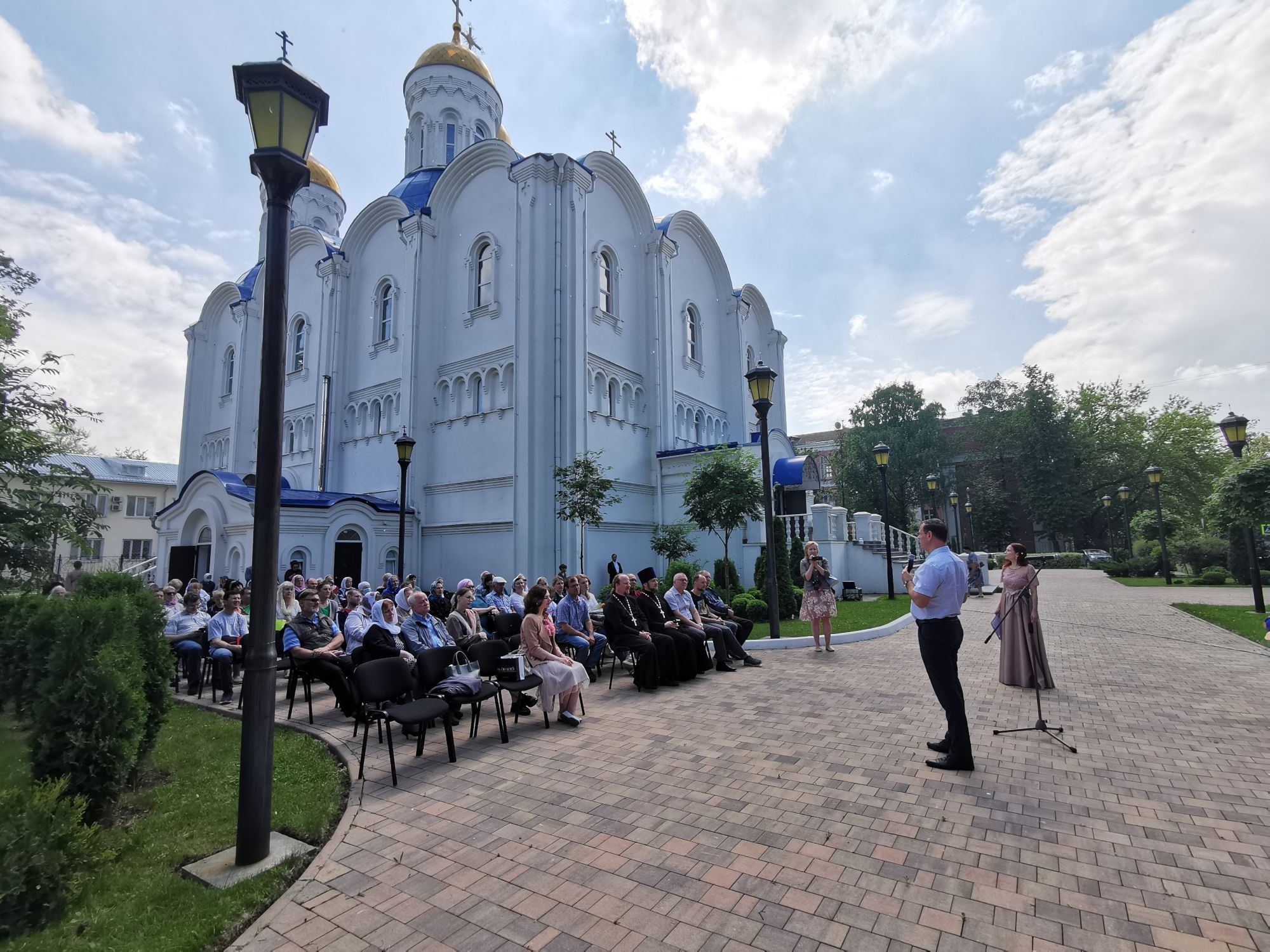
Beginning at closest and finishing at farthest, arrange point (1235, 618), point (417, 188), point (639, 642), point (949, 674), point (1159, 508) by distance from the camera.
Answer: point (949, 674) < point (639, 642) < point (1235, 618) < point (1159, 508) < point (417, 188)

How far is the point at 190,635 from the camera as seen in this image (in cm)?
908

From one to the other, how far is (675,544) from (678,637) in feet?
35.8

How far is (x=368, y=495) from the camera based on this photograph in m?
22.8

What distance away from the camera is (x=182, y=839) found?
3.86 metres

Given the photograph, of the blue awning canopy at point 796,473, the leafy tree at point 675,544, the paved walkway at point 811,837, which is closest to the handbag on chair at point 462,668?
the paved walkway at point 811,837

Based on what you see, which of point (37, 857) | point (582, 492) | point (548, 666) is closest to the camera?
point (37, 857)

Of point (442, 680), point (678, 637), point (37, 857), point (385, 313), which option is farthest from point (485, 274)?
point (37, 857)

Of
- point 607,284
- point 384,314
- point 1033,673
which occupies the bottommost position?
point 1033,673

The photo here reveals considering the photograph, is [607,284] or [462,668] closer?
[462,668]

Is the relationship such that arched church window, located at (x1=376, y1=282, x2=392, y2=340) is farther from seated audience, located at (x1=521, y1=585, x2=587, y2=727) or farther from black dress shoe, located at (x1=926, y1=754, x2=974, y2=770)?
black dress shoe, located at (x1=926, y1=754, x2=974, y2=770)

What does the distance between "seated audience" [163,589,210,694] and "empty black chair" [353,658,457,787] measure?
183 inches

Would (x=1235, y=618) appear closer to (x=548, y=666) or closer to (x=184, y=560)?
(x=548, y=666)

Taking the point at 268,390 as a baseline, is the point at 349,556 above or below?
below

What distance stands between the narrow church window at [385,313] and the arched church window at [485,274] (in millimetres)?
4645
